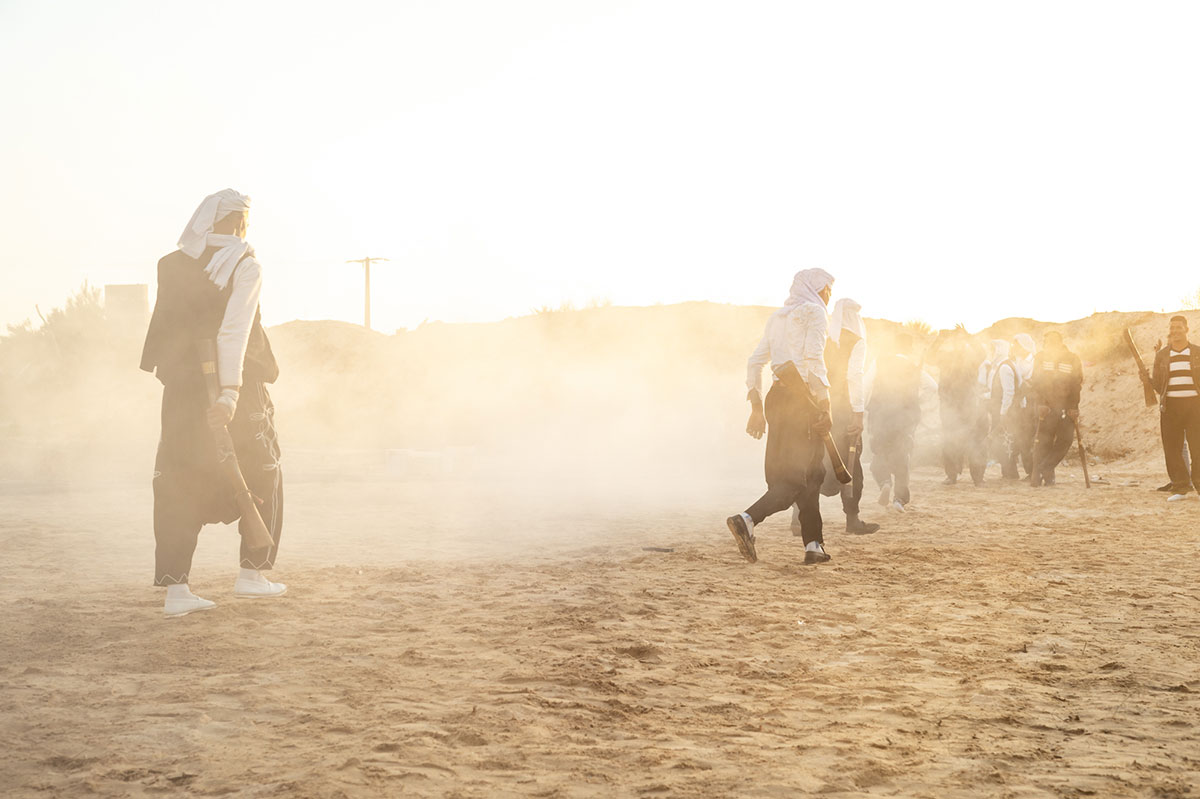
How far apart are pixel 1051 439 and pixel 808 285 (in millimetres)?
9752

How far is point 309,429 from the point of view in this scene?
32344mm

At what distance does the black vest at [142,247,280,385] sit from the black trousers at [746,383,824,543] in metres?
3.54

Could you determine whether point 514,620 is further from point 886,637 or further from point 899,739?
point 899,739

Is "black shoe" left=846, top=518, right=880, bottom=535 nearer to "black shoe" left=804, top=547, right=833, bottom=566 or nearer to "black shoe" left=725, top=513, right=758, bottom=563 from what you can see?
"black shoe" left=804, top=547, right=833, bottom=566

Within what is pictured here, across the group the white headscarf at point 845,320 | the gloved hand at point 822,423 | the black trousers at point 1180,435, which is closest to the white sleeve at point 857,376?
the white headscarf at point 845,320

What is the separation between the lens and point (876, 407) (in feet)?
36.7

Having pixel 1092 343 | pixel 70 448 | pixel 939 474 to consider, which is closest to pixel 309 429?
pixel 70 448

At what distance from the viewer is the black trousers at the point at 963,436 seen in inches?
627

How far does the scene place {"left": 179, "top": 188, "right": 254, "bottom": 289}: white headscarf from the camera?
5.37 m

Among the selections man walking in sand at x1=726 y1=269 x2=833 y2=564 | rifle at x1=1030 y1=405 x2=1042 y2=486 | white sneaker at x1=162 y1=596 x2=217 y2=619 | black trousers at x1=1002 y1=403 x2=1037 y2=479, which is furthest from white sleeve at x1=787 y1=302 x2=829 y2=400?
black trousers at x1=1002 y1=403 x2=1037 y2=479

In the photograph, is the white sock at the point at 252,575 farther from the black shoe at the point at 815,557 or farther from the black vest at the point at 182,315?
the black shoe at the point at 815,557

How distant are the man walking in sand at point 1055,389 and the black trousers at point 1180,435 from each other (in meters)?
2.03

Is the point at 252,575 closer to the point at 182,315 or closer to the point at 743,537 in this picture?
the point at 182,315

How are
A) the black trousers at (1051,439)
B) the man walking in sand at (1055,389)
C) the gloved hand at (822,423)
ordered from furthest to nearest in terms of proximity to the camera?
the black trousers at (1051,439), the man walking in sand at (1055,389), the gloved hand at (822,423)
